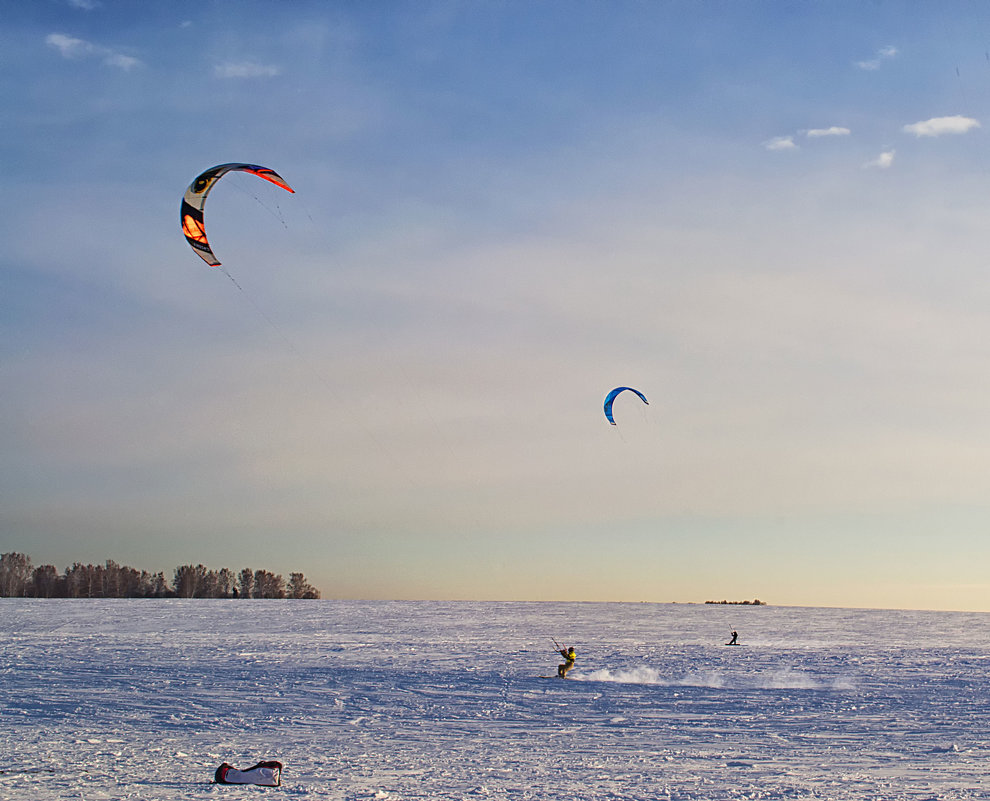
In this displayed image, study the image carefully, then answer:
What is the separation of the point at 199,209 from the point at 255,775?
11317 millimetres

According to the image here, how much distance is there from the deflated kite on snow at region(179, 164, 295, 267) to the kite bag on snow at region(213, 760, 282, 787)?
9808mm

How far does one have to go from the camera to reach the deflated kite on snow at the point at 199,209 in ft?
56.7

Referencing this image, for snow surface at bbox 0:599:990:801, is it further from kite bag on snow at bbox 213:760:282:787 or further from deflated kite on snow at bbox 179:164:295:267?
deflated kite on snow at bbox 179:164:295:267

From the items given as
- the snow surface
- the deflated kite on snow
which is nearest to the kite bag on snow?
the snow surface

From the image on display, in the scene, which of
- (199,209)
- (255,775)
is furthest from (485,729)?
(199,209)

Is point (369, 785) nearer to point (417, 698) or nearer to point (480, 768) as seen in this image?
point (480, 768)

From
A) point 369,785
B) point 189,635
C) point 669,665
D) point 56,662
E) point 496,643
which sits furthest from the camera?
point 189,635

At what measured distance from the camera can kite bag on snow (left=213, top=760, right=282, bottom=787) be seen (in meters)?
11.0

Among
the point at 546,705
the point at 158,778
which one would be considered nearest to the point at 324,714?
the point at 546,705

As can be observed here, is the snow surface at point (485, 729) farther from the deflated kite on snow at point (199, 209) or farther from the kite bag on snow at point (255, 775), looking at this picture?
the deflated kite on snow at point (199, 209)

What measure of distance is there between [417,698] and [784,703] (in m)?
8.53

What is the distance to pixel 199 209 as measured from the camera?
17641 millimetres

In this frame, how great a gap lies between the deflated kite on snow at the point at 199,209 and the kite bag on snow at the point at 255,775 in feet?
32.2

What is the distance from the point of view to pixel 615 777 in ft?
38.7
